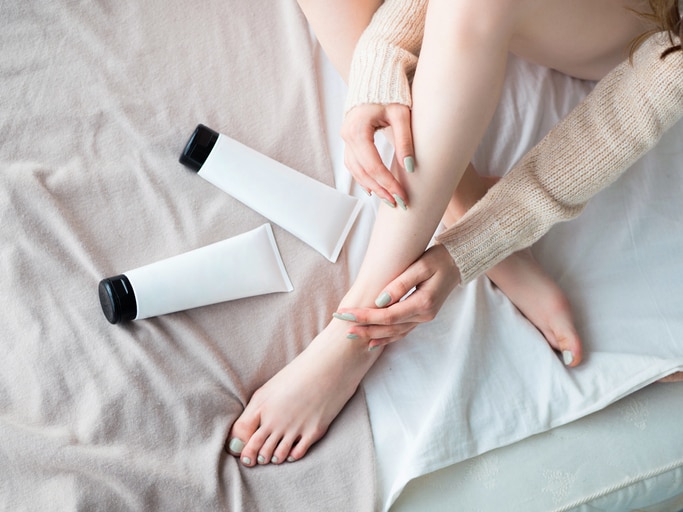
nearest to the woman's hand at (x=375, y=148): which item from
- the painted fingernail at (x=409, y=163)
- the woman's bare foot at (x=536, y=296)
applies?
the painted fingernail at (x=409, y=163)

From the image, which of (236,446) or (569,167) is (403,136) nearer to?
(569,167)

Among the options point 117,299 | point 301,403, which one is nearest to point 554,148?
point 301,403

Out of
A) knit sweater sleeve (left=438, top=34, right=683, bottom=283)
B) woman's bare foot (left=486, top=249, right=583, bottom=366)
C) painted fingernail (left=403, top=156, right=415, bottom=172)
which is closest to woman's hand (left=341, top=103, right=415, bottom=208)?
painted fingernail (left=403, top=156, right=415, bottom=172)

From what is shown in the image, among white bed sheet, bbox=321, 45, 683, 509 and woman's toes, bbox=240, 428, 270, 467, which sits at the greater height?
white bed sheet, bbox=321, 45, 683, 509

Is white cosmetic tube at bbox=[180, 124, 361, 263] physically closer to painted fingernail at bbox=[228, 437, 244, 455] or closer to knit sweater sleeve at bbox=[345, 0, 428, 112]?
knit sweater sleeve at bbox=[345, 0, 428, 112]

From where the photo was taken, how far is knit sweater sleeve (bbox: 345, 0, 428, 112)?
765 mm

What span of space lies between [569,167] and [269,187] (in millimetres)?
368

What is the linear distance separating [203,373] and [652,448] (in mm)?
558

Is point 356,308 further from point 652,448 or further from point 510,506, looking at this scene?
point 652,448

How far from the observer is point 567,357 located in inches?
34.8

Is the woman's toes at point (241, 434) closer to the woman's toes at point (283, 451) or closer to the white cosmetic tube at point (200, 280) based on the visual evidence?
the woman's toes at point (283, 451)

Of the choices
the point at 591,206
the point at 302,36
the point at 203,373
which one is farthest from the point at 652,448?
the point at 302,36

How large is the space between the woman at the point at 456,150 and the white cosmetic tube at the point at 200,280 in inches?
4.4

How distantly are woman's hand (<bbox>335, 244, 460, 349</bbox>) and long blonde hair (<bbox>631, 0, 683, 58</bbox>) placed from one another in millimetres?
325
